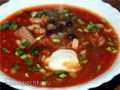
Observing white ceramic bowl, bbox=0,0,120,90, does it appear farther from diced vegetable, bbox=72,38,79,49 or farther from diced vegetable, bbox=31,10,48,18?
diced vegetable, bbox=72,38,79,49

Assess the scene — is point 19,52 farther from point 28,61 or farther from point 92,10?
point 92,10

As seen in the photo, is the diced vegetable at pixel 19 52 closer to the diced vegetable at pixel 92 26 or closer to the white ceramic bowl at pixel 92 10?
the white ceramic bowl at pixel 92 10

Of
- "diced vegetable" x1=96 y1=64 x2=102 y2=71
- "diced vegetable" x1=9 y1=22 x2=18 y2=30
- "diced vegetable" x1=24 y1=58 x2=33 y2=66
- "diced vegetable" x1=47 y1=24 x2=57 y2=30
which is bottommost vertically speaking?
"diced vegetable" x1=9 y1=22 x2=18 y2=30

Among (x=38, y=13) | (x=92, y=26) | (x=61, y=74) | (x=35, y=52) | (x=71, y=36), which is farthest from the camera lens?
(x=38, y=13)

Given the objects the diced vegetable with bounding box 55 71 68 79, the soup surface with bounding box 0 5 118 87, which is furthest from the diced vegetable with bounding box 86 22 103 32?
the diced vegetable with bounding box 55 71 68 79

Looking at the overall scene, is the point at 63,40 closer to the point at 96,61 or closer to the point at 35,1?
the point at 96,61

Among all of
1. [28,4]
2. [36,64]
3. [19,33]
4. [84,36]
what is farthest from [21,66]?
[28,4]

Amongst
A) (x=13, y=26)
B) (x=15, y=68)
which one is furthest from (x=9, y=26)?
(x=15, y=68)

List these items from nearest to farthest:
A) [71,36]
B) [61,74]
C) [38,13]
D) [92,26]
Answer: [61,74] < [71,36] < [92,26] < [38,13]
